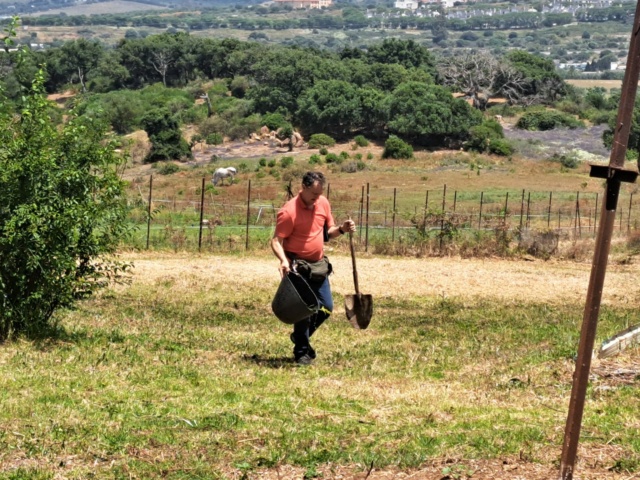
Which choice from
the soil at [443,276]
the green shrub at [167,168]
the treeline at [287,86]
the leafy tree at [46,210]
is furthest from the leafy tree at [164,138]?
the leafy tree at [46,210]

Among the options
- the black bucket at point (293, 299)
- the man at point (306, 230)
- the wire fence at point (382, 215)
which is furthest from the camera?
the wire fence at point (382, 215)

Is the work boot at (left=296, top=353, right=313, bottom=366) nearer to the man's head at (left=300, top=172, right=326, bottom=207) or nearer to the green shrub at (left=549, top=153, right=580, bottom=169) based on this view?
the man's head at (left=300, top=172, right=326, bottom=207)

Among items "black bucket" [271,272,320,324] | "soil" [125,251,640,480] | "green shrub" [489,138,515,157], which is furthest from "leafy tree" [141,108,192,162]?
"black bucket" [271,272,320,324]

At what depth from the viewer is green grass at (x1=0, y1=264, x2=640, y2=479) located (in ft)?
21.9

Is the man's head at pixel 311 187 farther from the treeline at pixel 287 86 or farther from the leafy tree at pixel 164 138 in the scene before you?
the leafy tree at pixel 164 138

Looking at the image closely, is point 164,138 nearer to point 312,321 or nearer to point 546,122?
point 546,122

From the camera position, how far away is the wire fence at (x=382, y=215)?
23.6m

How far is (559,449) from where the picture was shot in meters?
6.86

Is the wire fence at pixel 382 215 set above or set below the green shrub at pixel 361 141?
above

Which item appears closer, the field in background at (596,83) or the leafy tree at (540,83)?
the leafy tree at (540,83)

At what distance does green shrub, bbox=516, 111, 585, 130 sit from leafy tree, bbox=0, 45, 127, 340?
235 ft

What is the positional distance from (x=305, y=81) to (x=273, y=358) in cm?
7402

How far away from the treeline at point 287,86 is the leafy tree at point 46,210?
43.4 m

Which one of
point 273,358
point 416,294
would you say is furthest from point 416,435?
point 416,294
